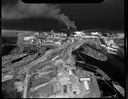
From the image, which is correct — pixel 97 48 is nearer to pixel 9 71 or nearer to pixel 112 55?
pixel 112 55

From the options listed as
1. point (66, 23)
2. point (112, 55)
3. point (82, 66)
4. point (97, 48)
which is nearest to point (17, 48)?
point (66, 23)

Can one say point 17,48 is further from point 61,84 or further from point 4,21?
point 61,84

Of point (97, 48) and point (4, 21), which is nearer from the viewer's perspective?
point (4, 21)

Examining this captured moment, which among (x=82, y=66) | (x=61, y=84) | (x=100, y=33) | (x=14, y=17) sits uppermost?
(x=14, y=17)

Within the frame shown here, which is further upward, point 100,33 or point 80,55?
point 100,33

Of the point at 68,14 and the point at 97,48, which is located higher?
the point at 68,14

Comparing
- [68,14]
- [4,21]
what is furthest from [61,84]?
[4,21]
